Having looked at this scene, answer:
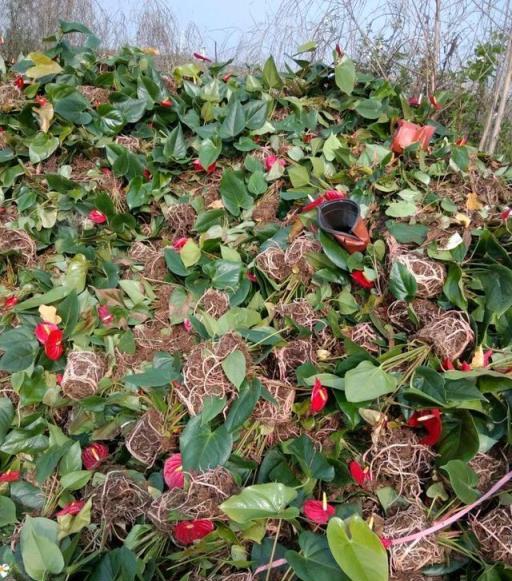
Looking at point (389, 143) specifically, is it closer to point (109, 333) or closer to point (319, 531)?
point (109, 333)

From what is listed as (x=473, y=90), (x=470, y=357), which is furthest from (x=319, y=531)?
(x=473, y=90)

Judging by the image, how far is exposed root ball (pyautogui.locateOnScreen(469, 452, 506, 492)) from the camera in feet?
2.55

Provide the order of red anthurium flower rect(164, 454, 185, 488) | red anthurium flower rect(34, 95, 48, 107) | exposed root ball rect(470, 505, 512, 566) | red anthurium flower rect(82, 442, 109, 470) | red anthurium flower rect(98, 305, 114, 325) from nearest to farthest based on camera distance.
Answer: exposed root ball rect(470, 505, 512, 566), red anthurium flower rect(164, 454, 185, 488), red anthurium flower rect(82, 442, 109, 470), red anthurium flower rect(98, 305, 114, 325), red anthurium flower rect(34, 95, 48, 107)

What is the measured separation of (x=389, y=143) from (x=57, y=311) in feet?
3.29

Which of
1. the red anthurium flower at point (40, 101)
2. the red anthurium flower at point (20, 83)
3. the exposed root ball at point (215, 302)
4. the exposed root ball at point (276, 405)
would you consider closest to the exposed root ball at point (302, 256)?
the exposed root ball at point (215, 302)

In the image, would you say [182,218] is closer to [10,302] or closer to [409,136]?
[10,302]

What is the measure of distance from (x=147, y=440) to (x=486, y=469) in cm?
59

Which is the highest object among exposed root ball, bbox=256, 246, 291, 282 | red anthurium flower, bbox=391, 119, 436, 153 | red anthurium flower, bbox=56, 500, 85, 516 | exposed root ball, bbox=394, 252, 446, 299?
red anthurium flower, bbox=391, 119, 436, 153

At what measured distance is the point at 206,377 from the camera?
2.68ft

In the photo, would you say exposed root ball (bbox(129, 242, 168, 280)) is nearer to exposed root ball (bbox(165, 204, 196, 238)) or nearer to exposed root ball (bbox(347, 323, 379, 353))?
exposed root ball (bbox(165, 204, 196, 238))

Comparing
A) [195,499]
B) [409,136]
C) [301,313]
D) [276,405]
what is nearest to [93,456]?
[195,499]

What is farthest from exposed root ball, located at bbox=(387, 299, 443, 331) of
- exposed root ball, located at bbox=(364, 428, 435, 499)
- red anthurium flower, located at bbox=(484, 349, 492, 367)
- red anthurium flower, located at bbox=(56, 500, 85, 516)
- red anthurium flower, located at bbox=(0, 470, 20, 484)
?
red anthurium flower, located at bbox=(0, 470, 20, 484)

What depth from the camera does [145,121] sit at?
1.55m

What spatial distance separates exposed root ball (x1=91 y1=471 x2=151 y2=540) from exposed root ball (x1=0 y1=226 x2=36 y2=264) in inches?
30.5
